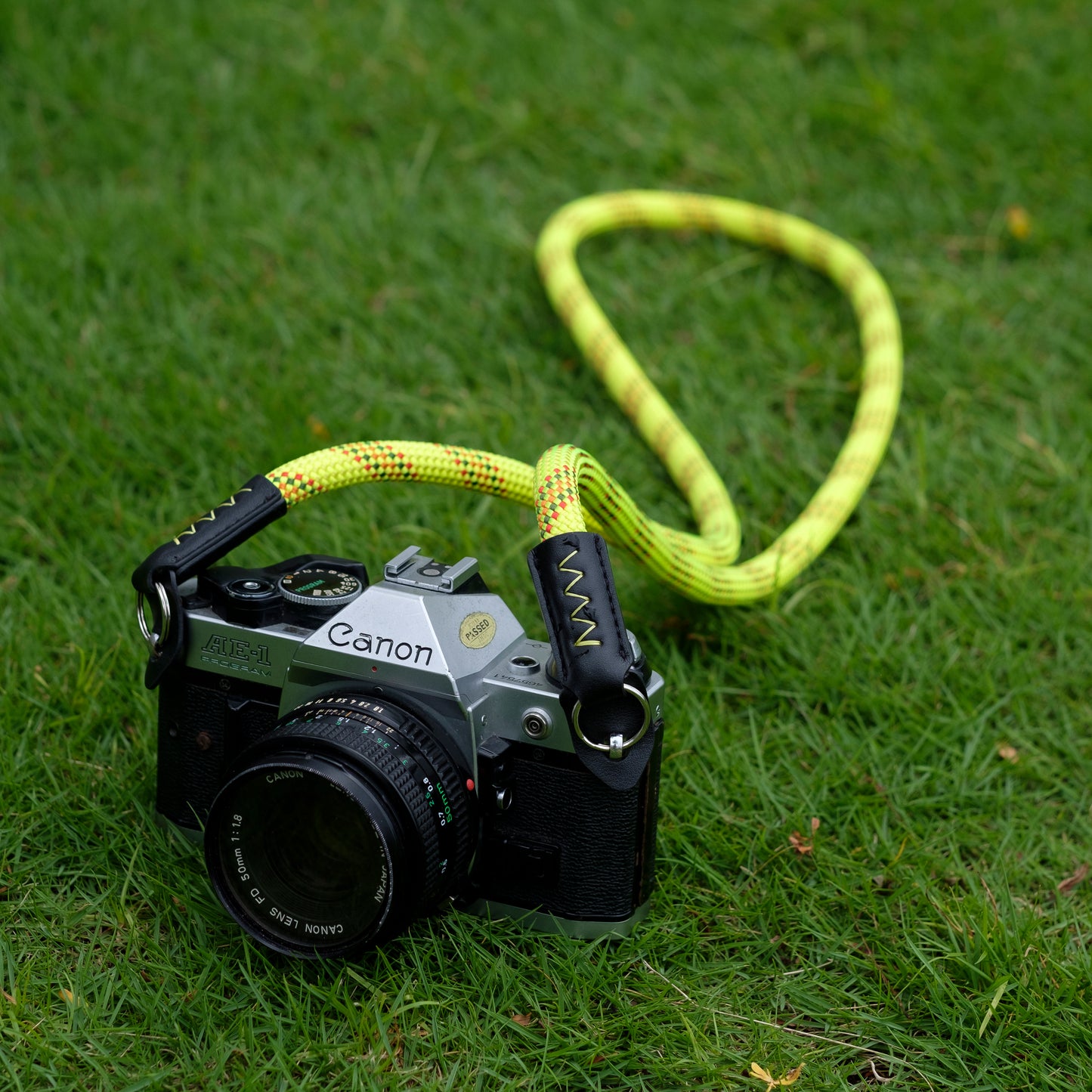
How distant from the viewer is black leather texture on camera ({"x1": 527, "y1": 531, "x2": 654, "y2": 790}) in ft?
5.91

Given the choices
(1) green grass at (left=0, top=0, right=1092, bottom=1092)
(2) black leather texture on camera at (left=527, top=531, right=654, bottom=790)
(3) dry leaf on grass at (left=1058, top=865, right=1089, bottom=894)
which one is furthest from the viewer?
(3) dry leaf on grass at (left=1058, top=865, right=1089, bottom=894)

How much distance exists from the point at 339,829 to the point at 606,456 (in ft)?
5.13

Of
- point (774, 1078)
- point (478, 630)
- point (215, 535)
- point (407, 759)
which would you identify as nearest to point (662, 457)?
point (478, 630)

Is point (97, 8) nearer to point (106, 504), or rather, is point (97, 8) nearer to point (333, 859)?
point (106, 504)

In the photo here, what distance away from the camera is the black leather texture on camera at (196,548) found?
205cm

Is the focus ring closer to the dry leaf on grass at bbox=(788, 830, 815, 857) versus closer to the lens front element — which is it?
the lens front element

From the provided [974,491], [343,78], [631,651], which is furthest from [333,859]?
[343,78]

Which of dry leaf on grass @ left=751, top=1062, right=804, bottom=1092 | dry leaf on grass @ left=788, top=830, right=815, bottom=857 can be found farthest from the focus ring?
dry leaf on grass @ left=788, top=830, right=815, bottom=857

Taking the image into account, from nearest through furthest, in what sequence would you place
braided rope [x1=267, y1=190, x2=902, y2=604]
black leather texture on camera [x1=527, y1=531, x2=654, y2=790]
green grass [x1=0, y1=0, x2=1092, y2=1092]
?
1. black leather texture on camera [x1=527, y1=531, x2=654, y2=790]
2. green grass [x1=0, y1=0, x2=1092, y2=1092]
3. braided rope [x1=267, y1=190, x2=902, y2=604]

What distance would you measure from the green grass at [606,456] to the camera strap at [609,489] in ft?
0.33

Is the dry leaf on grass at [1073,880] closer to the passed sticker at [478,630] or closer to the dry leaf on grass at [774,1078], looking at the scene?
the dry leaf on grass at [774,1078]

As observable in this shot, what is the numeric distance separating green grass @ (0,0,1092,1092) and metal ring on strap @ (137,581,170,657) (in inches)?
14.6

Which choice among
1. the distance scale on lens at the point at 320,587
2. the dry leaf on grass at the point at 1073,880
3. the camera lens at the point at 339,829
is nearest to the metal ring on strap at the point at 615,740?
the camera lens at the point at 339,829

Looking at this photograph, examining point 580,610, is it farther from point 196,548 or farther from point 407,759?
point 196,548
